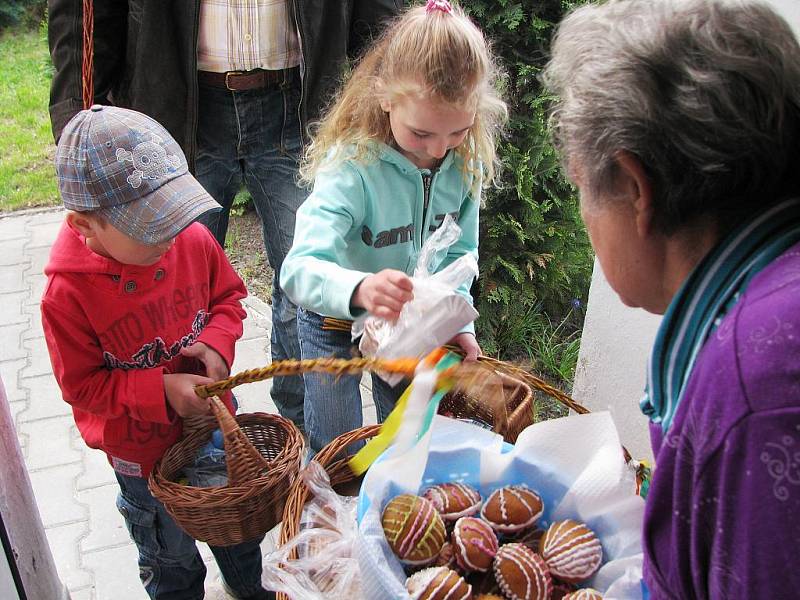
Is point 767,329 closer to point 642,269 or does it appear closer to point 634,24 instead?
point 642,269

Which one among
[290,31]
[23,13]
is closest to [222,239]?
[290,31]

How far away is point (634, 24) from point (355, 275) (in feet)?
3.13

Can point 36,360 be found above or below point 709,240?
below

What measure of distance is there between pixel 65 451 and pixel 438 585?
99.2 inches

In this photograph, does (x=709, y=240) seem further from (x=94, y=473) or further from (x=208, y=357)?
(x=94, y=473)

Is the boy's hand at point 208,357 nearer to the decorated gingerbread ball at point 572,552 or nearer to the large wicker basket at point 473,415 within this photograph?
the large wicker basket at point 473,415

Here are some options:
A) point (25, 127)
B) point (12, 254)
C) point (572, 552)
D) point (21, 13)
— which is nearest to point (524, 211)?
point (572, 552)

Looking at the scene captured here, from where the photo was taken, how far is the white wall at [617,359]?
2832mm

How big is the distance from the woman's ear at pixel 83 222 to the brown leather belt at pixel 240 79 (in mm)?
1053

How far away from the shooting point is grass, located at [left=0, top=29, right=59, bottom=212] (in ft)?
20.3

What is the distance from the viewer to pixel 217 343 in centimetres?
194

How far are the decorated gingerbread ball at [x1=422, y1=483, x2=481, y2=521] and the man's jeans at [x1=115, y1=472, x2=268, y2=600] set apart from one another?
0.81 m

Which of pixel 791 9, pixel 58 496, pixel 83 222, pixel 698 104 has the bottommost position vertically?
pixel 58 496

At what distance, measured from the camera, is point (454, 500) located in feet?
5.41
